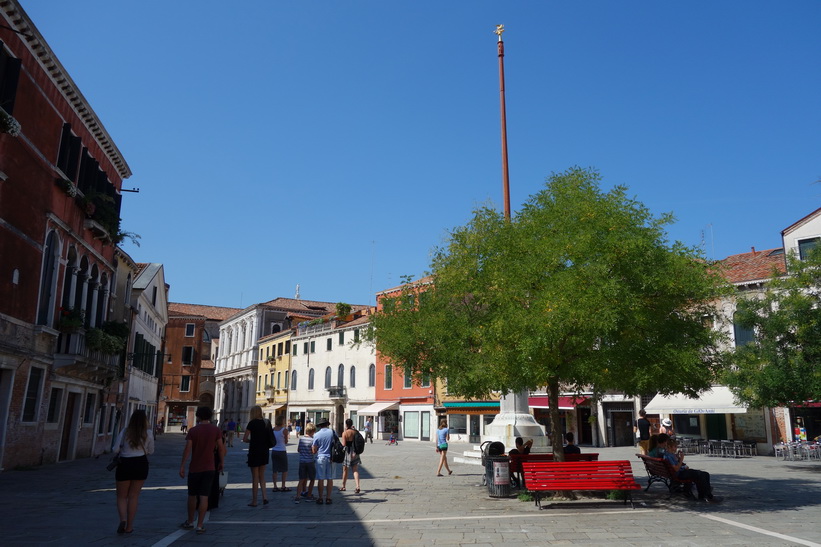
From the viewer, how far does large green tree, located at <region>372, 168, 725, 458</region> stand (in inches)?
440

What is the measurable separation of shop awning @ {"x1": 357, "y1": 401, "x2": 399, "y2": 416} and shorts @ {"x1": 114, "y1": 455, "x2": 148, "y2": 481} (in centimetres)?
4023

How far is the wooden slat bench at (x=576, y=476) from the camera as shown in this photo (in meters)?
11.3

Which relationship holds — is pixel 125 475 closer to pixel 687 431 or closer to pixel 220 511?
pixel 220 511

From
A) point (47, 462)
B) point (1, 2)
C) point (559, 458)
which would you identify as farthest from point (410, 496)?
point (1, 2)

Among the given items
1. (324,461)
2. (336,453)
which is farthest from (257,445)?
(336,453)

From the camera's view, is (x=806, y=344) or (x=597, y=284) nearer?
(x=597, y=284)

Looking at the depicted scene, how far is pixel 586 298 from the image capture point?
10828mm

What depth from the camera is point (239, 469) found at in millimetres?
20547

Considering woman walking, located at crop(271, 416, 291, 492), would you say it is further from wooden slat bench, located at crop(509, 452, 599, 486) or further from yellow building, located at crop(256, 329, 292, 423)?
yellow building, located at crop(256, 329, 292, 423)

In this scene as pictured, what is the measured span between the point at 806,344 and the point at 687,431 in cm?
1286

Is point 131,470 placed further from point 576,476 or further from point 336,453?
point 576,476

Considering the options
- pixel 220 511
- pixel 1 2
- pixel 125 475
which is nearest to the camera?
pixel 125 475

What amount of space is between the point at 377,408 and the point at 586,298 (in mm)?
39277

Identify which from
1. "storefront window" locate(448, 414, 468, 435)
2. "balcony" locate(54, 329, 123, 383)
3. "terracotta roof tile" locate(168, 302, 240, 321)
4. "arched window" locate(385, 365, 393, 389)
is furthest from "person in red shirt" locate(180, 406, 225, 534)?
"terracotta roof tile" locate(168, 302, 240, 321)
